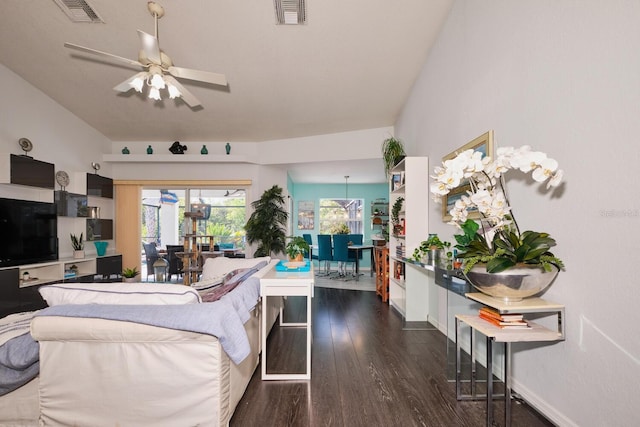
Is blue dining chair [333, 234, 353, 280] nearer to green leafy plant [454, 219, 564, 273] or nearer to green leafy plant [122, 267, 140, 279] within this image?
green leafy plant [122, 267, 140, 279]

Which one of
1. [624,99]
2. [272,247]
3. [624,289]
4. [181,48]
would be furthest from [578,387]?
[272,247]

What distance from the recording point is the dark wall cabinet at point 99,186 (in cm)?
506

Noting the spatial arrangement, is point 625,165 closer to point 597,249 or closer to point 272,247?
point 597,249

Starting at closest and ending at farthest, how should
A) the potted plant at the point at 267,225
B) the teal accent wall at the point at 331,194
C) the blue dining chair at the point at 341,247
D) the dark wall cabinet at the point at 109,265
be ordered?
the dark wall cabinet at the point at 109,265 → the potted plant at the point at 267,225 → the blue dining chair at the point at 341,247 → the teal accent wall at the point at 331,194

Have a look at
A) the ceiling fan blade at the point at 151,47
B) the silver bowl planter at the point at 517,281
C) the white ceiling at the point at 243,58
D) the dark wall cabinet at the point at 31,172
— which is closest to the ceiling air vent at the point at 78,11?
the white ceiling at the point at 243,58

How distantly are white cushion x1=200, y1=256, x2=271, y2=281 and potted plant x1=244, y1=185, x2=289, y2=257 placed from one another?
2080mm

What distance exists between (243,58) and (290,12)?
94 centimetres

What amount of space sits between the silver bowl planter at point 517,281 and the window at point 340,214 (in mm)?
7150

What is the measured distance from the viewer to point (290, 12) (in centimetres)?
284

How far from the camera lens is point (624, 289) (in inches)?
50.8

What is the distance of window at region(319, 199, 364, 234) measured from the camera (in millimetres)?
8773

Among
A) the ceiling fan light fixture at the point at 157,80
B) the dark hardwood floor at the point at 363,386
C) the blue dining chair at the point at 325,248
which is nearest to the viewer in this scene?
the dark hardwood floor at the point at 363,386

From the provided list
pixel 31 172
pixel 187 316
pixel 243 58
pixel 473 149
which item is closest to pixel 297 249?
pixel 187 316

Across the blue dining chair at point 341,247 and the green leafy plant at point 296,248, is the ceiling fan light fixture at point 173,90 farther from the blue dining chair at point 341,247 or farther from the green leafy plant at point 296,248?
the blue dining chair at point 341,247
